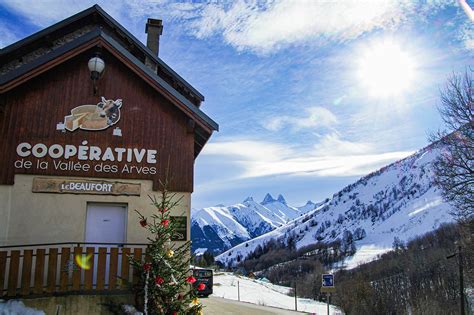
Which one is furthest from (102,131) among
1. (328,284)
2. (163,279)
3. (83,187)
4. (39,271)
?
(328,284)

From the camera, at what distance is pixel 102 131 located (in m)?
13.1

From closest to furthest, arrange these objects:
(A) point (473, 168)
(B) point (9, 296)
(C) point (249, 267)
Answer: (B) point (9, 296)
(A) point (473, 168)
(C) point (249, 267)

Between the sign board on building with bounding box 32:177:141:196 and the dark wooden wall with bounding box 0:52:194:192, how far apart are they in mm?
225

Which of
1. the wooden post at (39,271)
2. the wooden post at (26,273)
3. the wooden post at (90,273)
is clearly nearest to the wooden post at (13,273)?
the wooden post at (26,273)

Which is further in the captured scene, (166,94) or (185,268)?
(166,94)

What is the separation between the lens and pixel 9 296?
10250 mm

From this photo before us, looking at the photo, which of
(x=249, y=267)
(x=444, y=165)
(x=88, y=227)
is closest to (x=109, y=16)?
(x=88, y=227)

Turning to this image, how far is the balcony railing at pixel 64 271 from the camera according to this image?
10.4 m

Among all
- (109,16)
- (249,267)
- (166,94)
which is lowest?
(249,267)

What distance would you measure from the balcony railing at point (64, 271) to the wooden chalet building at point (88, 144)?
1.03 ft

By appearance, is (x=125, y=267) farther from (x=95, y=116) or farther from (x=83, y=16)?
(x=83, y=16)

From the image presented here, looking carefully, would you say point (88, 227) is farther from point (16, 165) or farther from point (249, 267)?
point (249, 267)

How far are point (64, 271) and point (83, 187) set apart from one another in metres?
2.69

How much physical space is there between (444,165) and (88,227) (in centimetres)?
2082
